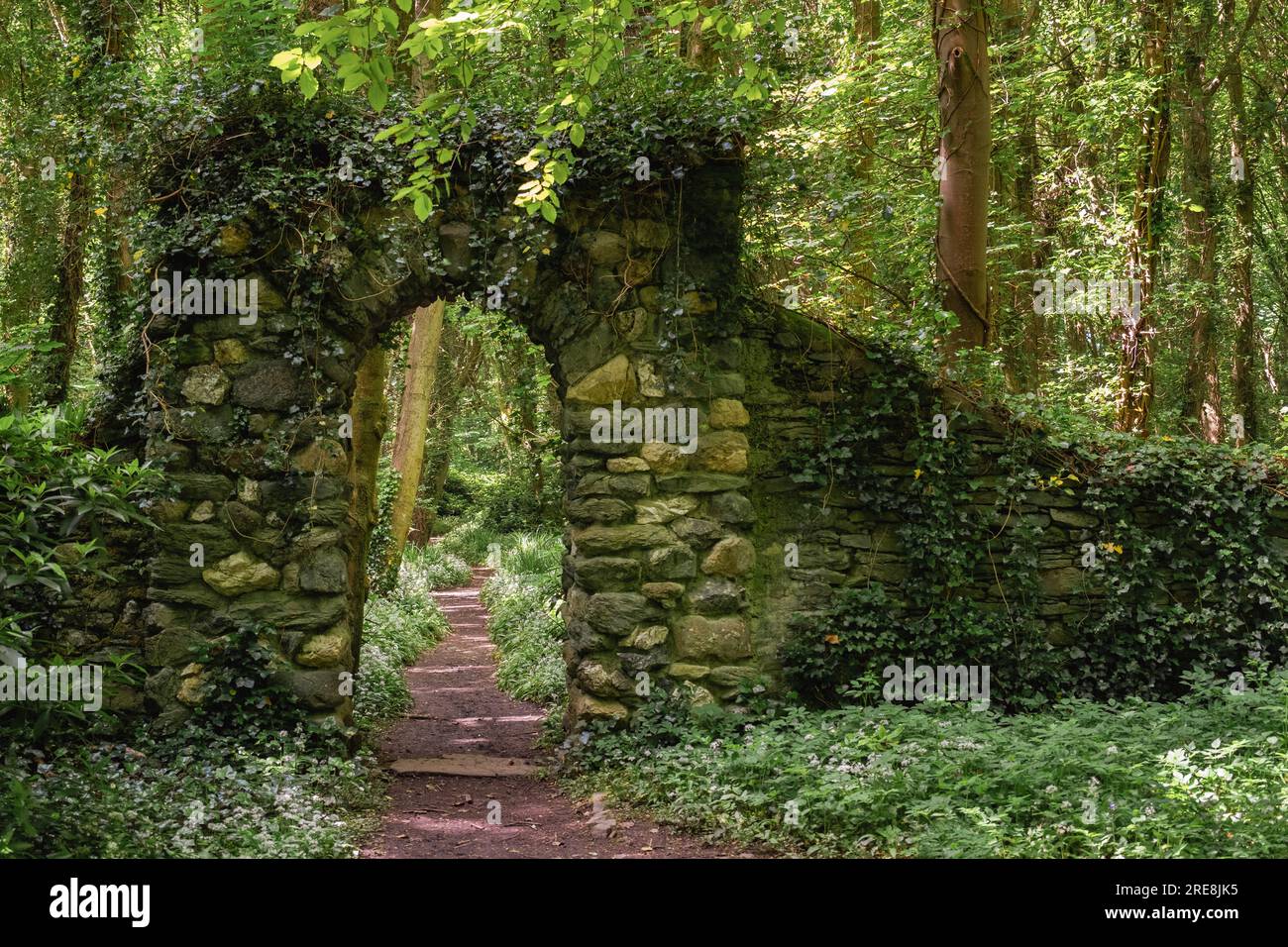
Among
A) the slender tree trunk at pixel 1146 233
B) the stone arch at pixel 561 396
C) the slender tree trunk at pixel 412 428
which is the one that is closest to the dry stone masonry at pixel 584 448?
the stone arch at pixel 561 396

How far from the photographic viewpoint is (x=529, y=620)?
38.1ft

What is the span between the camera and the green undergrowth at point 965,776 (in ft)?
11.6

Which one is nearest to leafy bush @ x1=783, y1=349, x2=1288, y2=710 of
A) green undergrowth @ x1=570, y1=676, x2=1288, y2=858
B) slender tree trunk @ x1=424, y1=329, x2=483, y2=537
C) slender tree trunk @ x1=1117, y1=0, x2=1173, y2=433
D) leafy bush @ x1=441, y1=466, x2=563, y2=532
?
green undergrowth @ x1=570, y1=676, x2=1288, y2=858

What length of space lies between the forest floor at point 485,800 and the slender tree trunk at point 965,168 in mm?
4194

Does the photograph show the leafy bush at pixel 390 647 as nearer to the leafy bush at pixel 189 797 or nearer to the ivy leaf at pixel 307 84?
the leafy bush at pixel 189 797

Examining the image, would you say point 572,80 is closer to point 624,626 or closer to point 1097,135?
point 624,626

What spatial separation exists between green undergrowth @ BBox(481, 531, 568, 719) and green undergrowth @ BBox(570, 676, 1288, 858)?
8.86ft

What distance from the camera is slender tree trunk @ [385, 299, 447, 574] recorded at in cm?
1144

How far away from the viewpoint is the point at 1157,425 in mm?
10914

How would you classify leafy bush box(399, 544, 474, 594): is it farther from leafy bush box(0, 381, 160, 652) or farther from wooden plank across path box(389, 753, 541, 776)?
leafy bush box(0, 381, 160, 652)

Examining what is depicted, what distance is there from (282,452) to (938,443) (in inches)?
163

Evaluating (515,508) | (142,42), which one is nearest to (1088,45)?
(142,42)

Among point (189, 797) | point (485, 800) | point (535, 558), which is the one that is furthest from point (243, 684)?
point (535, 558)
